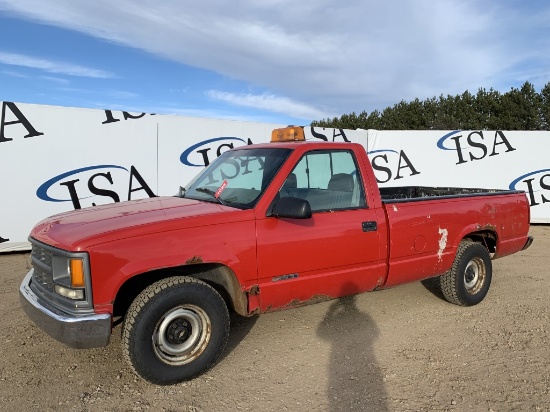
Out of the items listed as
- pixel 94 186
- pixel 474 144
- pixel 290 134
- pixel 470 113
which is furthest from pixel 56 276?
pixel 470 113

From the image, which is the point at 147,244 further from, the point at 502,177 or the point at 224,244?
the point at 502,177

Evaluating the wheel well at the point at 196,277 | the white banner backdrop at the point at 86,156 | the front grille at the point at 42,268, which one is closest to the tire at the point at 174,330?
the wheel well at the point at 196,277

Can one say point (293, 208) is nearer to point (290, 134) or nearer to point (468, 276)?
point (290, 134)

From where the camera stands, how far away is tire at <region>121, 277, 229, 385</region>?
3.11 m

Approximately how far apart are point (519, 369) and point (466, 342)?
23.6 inches

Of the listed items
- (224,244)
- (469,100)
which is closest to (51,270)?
(224,244)

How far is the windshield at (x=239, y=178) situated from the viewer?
374cm

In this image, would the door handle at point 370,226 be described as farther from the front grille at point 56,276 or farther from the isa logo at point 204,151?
the isa logo at point 204,151

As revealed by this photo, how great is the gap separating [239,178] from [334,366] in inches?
73.1

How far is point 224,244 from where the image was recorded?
3342 mm

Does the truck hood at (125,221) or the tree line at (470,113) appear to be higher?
the tree line at (470,113)

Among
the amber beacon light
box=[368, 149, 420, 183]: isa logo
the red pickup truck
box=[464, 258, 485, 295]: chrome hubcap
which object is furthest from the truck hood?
box=[368, 149, 420, 183]: isa logo

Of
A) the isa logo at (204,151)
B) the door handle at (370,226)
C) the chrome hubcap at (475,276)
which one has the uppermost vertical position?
the isa logo at (204,151)

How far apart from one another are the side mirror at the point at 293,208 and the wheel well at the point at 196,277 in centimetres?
64
